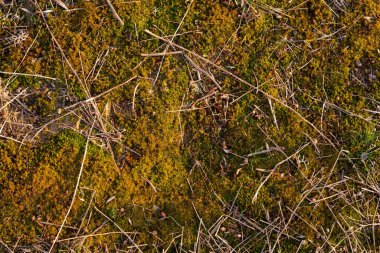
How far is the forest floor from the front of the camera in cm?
436

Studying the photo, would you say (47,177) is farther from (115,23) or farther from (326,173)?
(326,173)

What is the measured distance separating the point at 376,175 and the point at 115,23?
10.8ft

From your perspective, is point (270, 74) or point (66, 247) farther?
point (270, 74)

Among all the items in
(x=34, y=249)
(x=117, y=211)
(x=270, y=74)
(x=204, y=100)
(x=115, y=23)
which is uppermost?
(x=115, y=23)

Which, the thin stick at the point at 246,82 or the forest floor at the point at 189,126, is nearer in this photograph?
the forest floor at the point at 189,126

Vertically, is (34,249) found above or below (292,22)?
below

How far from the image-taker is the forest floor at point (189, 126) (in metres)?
4.36

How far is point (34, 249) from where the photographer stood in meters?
4.24

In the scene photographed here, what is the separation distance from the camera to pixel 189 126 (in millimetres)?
4531

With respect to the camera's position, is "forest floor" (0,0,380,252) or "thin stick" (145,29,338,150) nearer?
"forest floor" (0,0,380,252)

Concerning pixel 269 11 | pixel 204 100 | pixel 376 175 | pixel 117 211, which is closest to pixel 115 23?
pixel 204 100

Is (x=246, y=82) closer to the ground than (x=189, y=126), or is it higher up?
higher up

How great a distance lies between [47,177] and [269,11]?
9.89 ft

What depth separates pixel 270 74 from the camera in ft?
15.1
